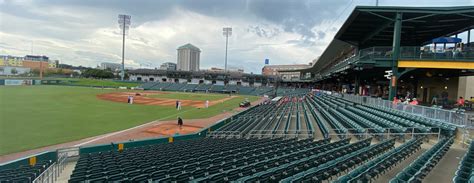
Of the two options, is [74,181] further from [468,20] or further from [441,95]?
[441,95]

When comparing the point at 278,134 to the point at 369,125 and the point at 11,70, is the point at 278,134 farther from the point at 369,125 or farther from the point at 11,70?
the point at 11,70

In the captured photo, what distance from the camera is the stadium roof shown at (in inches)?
781

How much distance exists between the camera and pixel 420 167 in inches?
273

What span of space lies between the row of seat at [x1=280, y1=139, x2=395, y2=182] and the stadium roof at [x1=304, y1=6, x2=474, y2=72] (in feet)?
47.6

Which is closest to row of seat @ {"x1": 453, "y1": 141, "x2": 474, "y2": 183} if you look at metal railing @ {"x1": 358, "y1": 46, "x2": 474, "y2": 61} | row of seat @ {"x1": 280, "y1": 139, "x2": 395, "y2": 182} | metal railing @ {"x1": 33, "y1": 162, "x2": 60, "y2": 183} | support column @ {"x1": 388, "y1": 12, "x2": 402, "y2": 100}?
row of seat @ {"x1": 280, "y1": 139, "x2": 395, "y2": 182}

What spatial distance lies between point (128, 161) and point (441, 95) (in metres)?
33.2

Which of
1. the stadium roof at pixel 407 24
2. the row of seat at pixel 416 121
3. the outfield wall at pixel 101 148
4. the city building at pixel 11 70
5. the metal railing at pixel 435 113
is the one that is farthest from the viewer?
the city building at pixel 11 70

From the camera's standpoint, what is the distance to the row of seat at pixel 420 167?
598 centimetres

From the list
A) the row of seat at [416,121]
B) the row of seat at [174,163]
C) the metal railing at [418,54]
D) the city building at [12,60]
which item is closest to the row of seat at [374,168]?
the row of seat at [174,163]

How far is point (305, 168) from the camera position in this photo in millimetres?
7664

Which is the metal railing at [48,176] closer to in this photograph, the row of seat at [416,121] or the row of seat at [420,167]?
the row of seat at [420,167]

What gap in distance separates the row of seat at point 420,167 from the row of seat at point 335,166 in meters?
1.50

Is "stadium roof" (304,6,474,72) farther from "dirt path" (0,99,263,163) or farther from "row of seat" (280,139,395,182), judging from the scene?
"dirt path" (0,99,263,163)

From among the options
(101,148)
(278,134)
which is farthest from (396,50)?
(101,148)
